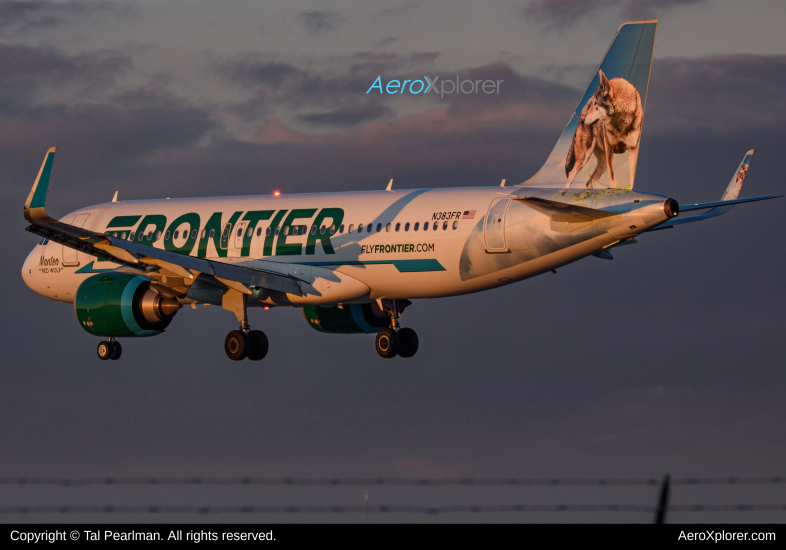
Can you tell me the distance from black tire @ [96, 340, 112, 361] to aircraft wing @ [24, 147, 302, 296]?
674 centimetres

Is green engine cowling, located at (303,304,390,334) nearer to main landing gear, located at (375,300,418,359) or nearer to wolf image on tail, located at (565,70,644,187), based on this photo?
main landing gear, located at (375,300,418,359)

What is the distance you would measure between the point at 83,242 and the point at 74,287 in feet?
35.7

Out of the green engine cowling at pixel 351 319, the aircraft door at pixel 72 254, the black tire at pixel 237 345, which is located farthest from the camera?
the aircraft door at pixel 72 254

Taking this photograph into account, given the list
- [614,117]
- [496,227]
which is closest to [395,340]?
[496,227]

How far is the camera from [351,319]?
128 ft

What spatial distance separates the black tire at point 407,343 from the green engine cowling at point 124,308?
7.52 meters

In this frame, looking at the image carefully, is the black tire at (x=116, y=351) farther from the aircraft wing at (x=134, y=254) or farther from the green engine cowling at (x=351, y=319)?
the green engine cowling at (x=351, y=319)

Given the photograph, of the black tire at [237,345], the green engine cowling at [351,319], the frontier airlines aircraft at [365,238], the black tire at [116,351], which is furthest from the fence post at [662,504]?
the black tire at [116,351]

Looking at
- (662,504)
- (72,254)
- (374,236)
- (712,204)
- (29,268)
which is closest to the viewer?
(662,504)

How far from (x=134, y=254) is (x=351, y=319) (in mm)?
9600

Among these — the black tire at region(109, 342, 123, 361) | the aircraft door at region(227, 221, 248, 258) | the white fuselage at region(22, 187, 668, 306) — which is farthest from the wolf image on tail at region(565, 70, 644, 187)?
the black tire at region(109, 342, 123, 361)

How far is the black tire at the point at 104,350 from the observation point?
3944 centimetres

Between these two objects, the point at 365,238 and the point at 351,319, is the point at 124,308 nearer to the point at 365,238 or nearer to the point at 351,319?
the point at 351,319
